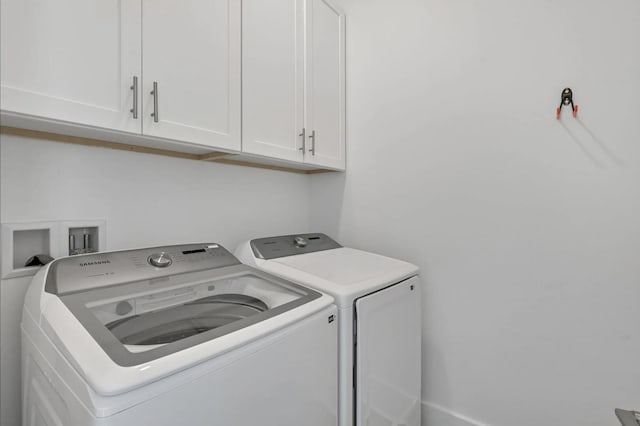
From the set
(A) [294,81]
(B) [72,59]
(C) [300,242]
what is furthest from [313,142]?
(B) [72,59]

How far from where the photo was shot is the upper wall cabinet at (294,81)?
4.49ft

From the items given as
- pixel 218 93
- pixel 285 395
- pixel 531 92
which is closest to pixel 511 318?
pixel 531 92

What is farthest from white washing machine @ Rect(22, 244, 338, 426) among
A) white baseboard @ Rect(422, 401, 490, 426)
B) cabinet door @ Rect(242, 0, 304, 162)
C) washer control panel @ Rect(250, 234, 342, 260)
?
white baseboard @ Rect(422, 401, 490, 426)

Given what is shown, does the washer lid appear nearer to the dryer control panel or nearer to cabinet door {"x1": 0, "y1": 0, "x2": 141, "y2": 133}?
the dryer control panel

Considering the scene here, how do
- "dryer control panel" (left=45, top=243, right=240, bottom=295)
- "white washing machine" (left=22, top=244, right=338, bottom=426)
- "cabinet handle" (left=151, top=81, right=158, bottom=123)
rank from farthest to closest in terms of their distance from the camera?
"cabinet handle" (left=151, top=81, right=158, bottom=123)
"dryer control panel" (left=45, top=243, right=240, bottom=295)
"white washing machine" (left=22, top=244, right=338, bottom=426)

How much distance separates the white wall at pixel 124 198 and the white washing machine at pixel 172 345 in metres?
0.15

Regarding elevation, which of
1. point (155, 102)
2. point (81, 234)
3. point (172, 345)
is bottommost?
point (172, 345)

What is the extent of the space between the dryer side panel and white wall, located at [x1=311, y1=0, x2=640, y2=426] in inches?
12.5

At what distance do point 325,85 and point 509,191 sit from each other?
1.19m

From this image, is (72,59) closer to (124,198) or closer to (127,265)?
(124,198)

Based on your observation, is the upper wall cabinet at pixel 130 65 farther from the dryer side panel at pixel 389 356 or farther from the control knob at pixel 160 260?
the dryer side panel at pixel 389 356

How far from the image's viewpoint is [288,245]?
5.27ft

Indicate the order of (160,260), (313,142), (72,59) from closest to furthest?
1. (72,59)
2. (160,260)
3. (313,142)

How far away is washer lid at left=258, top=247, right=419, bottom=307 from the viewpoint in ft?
3.62
